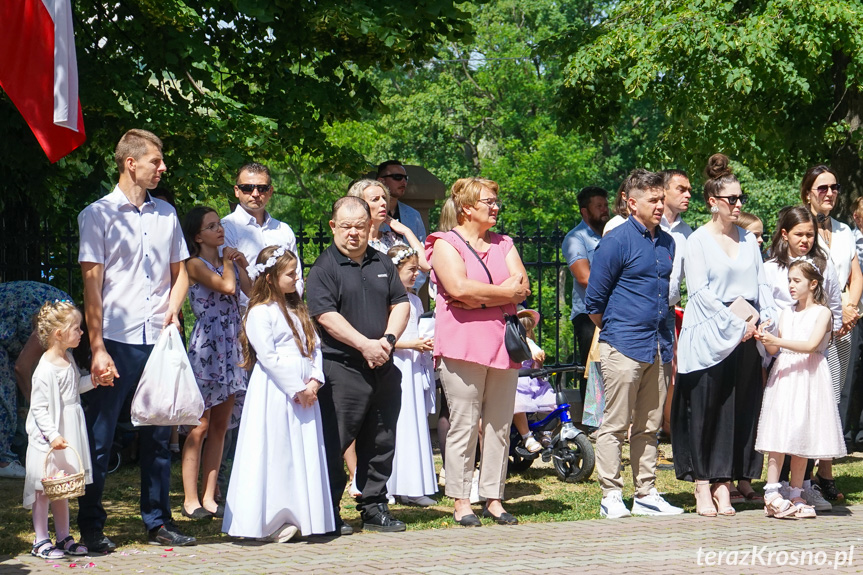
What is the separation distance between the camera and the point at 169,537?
625cm

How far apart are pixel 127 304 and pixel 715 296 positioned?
361 cm

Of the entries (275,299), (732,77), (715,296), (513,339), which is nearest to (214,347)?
(275,299)

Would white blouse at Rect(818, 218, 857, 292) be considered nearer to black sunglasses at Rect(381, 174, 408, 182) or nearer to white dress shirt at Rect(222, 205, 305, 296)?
black sunglasses at Rect(381, 174, 408, 182)

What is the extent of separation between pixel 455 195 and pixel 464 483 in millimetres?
1816

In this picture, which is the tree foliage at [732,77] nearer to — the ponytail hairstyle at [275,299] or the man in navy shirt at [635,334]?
the man in navy shirt at [635,334]

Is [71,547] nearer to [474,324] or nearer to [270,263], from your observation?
[270,263]

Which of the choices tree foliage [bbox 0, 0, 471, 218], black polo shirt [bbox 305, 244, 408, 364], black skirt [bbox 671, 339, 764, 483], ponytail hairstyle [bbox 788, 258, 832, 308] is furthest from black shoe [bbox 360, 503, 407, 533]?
tree foliage [bbox 0, 0, 471, 218]

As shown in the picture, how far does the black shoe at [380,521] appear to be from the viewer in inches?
265

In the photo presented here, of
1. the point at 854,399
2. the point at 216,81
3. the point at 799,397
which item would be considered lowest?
the point at 854,399

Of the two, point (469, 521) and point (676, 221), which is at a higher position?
point (676, 221)

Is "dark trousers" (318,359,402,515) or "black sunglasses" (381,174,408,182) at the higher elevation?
"black sunglasses" (381,174,408,182)

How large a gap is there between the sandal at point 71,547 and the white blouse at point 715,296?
12.5 feet

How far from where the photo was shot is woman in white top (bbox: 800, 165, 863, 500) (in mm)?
8062

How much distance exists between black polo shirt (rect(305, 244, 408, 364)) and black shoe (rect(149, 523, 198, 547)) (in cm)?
130
